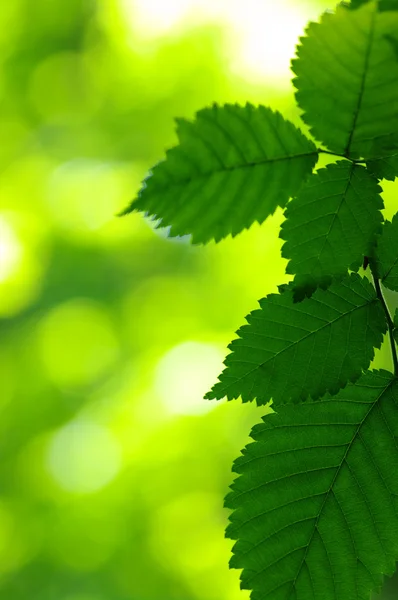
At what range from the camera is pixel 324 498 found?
500mm

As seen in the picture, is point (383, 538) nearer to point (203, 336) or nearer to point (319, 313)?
point (319, 313)

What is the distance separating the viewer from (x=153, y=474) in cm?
478

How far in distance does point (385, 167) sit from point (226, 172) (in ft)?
0.39

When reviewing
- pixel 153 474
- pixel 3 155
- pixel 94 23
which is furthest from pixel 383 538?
pixel 94 23

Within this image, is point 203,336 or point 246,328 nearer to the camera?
point 246,328

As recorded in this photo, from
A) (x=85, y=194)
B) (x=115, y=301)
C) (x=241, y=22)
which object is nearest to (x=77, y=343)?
(x=115, y=301)

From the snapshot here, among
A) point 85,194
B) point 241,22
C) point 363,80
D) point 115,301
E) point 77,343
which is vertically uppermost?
point 241,22

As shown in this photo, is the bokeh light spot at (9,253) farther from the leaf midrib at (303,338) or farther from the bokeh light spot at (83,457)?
the leaf midrib at (303,338)

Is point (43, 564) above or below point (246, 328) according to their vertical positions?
above

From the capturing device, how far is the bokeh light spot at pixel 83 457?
4.87 meters

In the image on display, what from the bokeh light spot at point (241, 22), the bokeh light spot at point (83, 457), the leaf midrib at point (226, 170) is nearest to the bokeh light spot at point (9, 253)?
the bokeh light spot at point (83, 457)

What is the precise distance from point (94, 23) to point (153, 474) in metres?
4.42

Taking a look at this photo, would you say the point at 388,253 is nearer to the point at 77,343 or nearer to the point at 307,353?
the point at 307,353

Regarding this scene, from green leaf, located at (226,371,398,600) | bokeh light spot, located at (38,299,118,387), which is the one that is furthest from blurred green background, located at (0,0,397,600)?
green leaf, located at (226,371,398,600)
